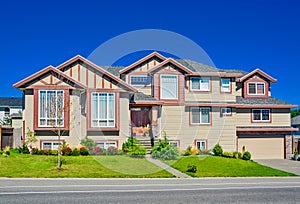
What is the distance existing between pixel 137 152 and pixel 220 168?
584 centimetres

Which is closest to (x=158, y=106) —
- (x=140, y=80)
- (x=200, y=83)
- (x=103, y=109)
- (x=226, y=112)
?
(x=140, y=80)

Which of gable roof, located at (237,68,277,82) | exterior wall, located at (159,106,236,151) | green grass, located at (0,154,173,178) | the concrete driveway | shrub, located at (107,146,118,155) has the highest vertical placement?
gable roof, located at (237,68,277,82)

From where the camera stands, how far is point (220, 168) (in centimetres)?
2242

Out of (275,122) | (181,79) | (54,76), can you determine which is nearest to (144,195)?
(54,76)

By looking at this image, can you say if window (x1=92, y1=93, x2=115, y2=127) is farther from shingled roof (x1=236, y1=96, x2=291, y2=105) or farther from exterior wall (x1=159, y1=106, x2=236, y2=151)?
shingled roof (x1=236, y1=96, x2=291, y2=105)

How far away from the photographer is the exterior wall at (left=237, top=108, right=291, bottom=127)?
3259cm

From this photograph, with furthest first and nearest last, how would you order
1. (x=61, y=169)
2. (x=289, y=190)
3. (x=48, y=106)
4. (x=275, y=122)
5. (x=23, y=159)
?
(x=275, y=122), (x=48, y=106), (x=23, y=159), (x=61, y=169), (x=289, y=190)

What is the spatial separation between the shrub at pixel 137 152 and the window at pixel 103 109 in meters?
2.46

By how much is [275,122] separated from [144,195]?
23037 millimetres

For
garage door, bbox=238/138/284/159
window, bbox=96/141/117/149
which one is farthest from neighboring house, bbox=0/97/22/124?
garage door, bbox=238/138/284/159

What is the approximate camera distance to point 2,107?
64.1 meters

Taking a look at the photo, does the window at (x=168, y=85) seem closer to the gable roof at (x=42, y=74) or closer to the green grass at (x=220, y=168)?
the green grass at (x=220, y=168)

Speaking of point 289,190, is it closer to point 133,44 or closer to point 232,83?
point 133,44

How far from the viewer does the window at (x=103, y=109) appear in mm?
27141
